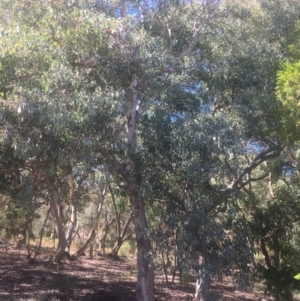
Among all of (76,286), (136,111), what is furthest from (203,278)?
(76,286)

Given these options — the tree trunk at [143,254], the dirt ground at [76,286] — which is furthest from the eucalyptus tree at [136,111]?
the dirt ground at [76,286]

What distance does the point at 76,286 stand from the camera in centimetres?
1528

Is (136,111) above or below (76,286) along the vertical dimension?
above

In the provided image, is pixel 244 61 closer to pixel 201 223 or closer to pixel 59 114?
pixel 201 223

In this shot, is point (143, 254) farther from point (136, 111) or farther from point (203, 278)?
point (136, 111)

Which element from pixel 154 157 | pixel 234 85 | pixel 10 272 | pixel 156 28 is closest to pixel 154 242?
pixel 154 157

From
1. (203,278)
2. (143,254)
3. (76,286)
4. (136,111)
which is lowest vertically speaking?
(76,286)

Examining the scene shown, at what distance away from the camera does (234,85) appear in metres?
12.8

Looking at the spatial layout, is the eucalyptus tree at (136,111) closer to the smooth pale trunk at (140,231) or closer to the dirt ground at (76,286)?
the smooth pale trunk at (140,231)

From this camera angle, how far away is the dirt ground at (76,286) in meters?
13.4

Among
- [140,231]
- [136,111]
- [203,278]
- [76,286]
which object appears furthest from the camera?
[76,286]

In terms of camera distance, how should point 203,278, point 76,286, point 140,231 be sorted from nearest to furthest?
point 203,278 < point 140,231 < point 76,286

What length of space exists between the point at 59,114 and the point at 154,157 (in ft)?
9.09

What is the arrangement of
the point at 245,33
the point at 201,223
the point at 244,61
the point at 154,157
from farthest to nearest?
the point at 245,33
the point at 244,61
the point at 154,157
the point at 201,223
